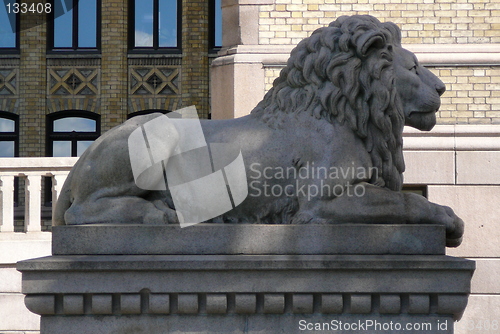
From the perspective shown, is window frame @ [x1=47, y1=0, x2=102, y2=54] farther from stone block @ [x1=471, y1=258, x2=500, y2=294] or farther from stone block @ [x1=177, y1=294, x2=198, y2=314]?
stone block @ [x1=177, y1=294, x2=198, y2=314]

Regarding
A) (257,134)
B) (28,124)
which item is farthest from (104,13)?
(257,134)

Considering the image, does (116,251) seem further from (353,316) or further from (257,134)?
(353,316)

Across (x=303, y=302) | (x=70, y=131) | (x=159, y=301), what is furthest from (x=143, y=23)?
(x=303, y=302)

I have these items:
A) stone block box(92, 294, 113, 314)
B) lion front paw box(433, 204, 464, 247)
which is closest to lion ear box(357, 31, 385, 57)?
lion front paw box(433, 204, 464, 247)

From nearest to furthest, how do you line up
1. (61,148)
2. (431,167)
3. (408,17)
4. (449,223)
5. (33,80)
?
(449,223) < (431,167) < (408,17) < (33,80) < (61,148)

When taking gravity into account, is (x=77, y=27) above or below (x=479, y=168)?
above

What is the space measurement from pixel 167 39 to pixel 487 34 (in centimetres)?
1603

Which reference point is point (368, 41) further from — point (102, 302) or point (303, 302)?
point (102, 302)

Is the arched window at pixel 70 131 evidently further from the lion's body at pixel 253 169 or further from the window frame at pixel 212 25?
the lion's body at pixel 253 169

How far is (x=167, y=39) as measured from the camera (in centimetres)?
2550

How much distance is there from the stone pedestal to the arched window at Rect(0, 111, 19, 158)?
2106 centimetres

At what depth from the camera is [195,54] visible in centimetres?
2473

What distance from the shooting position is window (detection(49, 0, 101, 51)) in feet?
82.5

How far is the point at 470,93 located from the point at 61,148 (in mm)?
17056
